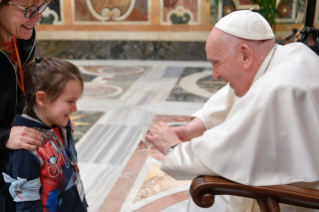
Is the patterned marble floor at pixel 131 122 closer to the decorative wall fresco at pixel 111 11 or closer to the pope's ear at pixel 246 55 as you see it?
the decorative wall fresco at pixel 111 11

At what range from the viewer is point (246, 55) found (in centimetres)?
199

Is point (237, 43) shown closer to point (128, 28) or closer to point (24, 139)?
point (24, 139)

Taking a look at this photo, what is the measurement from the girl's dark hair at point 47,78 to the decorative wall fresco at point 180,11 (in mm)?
6684

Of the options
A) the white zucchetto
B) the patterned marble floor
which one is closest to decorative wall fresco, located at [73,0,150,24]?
the patterned marble floor

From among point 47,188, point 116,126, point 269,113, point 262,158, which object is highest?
point 269,113

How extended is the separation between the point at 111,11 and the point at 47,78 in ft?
22.8

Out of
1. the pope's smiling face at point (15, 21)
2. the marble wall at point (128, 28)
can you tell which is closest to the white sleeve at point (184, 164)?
the pope's smiling face at point (15, 21)

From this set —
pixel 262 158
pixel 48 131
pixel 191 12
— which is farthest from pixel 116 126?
pixel 191 12

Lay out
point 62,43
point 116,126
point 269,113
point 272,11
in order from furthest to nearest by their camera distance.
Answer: point 62,43 → point 272,11 → point 116,126 → point 269,113

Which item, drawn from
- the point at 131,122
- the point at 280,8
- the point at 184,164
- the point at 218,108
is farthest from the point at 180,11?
the point at 184,164

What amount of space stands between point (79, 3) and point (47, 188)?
23.7 feet

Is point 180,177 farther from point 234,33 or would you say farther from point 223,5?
point 223,5

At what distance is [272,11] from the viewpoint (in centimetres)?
698

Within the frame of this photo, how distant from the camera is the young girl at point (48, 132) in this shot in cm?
188
